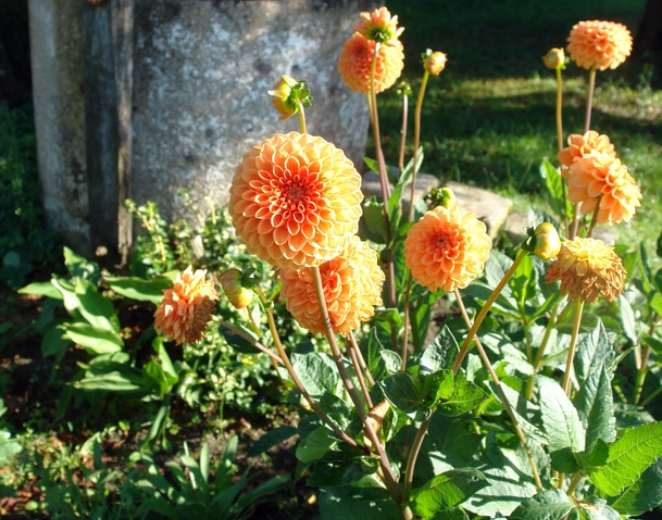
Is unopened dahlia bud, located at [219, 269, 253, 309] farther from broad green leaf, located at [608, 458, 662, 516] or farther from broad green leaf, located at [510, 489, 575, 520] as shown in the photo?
broad green leaf, located at [608, 458, 662, 516]

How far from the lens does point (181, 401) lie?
2.48 m

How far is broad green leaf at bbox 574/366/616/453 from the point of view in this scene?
51.7 inches

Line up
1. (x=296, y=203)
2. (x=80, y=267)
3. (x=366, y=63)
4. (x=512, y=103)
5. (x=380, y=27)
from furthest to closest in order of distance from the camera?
1. (x=512, y=103)
2. (x=80, y=267)
3. (x=366, y=63)
4. (x=380, y=27)
5. (x=296, y=203)

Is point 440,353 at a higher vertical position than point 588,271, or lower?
lower

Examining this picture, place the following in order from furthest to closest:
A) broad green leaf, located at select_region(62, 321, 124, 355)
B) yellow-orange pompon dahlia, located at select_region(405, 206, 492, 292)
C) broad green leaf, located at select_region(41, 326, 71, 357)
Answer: broad green leaf, located at select_region(41, 326, 71, 357) → broad green leaf, located at select_region(62, 321, 124, 355) → yellow-orange pompon dahlia, located at select_region(405, 206, 492, 292)

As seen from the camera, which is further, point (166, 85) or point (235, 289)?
point (166, 85)

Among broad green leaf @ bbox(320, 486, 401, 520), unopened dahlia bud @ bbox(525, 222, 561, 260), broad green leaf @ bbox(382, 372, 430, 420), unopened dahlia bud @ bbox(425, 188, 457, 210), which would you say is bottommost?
broad green leaf @ bbox(320, 486, 401, 520)

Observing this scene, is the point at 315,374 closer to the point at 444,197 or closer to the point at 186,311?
the point at 186,311

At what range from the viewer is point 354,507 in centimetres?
144

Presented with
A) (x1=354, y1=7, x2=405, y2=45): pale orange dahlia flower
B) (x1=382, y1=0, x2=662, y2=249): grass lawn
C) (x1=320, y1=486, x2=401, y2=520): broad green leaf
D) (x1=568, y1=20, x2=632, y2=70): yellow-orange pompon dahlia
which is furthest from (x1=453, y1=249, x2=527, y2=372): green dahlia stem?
(x1=382, y1=0, x2=662, y2=249): grass lawn

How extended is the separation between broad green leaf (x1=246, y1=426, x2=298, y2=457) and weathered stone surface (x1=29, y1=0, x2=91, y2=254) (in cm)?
157

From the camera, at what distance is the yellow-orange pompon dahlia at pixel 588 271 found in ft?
3.79

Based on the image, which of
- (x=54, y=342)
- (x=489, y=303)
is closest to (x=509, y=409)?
(x=489, y=303)

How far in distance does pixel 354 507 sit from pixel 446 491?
267 mm
